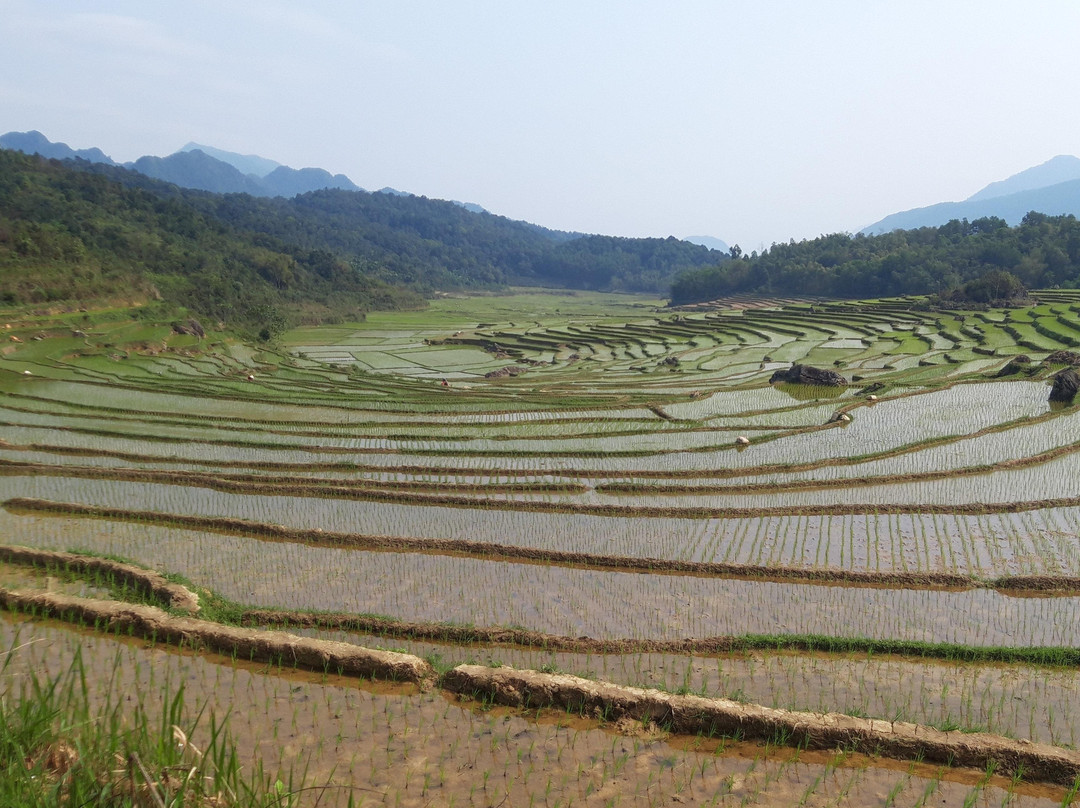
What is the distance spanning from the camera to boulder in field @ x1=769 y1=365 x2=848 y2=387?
21656 mm

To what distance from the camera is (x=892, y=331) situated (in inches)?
1366

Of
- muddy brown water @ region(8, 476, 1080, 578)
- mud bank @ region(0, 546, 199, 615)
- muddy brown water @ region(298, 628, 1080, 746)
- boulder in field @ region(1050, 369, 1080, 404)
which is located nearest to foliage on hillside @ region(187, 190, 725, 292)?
boulder in field @ region(1050, 369, 1080, 404)

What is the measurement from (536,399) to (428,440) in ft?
18.4

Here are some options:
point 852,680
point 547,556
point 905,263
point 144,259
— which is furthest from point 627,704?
point 905,263

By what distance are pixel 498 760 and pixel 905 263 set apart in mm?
60354

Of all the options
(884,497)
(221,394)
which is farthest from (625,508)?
(221,394)

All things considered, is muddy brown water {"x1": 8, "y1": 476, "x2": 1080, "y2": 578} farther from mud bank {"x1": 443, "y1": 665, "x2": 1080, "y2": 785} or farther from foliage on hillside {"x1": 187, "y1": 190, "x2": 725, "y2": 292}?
foliage on hillside {"x1": 187, "y1": 190, "x2": 725, "y2": 292}

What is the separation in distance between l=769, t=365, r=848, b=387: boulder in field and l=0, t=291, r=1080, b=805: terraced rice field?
0.63m

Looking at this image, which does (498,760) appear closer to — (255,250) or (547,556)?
(547,556)

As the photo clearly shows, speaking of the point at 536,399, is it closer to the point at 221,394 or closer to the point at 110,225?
the point at 221,394

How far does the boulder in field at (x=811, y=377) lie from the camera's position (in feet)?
71.1

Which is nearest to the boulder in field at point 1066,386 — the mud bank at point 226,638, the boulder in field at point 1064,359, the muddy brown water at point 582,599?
the boulder in field at point 1064,359

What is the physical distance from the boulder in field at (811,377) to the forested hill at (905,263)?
30.0 metres

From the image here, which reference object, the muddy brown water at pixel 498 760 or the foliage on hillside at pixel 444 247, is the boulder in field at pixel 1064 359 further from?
the foliage on hillside at pixel 444 247
